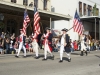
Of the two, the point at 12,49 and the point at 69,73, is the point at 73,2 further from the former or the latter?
the point at 69,73

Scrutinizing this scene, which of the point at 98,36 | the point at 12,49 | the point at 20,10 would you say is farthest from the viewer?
the point at 98,36

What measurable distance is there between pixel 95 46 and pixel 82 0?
38.8 feet

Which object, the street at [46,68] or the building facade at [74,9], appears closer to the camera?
the street at [46,68]

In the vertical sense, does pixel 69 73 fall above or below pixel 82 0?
below

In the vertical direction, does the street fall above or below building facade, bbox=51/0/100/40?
below

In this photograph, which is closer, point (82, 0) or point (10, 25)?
point (10, 25)

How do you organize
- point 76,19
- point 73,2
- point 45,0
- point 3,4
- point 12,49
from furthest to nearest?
point 73,2, point 45,0, point 3,4, point 12,49, point 76,19

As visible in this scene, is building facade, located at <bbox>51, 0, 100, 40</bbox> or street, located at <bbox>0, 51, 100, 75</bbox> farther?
building facade, located at <bbox>51, 0, 100, 40</bbox>

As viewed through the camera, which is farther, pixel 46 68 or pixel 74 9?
pixel 74 9

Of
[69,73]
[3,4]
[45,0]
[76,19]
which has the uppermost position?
[45,0]

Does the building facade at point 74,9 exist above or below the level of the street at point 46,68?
above

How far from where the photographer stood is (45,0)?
3212 centimetres

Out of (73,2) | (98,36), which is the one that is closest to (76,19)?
(73,2)

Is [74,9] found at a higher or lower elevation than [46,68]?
higher
